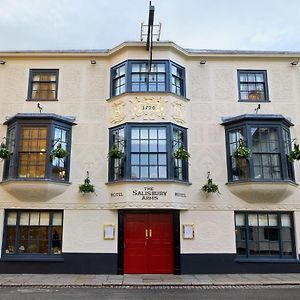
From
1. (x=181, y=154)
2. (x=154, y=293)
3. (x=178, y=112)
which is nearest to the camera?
(x=154, y=293)

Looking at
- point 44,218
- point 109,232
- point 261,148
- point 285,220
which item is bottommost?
point 109,232

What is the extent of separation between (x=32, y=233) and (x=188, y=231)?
5994mm

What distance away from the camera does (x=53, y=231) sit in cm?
1373

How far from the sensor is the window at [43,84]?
1488cm

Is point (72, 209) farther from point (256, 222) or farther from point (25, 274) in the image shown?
point (256, 222)

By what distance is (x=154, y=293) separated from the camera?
10.6 metres

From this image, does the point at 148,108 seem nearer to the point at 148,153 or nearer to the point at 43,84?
the point at 148,153

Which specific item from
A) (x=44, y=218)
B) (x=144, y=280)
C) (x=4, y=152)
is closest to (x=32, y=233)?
(x=44, y=218)

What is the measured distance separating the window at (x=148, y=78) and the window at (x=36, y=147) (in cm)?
281

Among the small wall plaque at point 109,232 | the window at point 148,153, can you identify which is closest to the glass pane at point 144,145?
the window at point 148,153

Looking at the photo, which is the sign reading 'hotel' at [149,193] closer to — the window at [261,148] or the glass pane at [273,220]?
the window at [261,148]

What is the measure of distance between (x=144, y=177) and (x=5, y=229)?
18.8 ft

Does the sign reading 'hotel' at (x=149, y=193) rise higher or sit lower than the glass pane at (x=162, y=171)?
lower

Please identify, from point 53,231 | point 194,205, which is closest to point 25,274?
point 53,231
